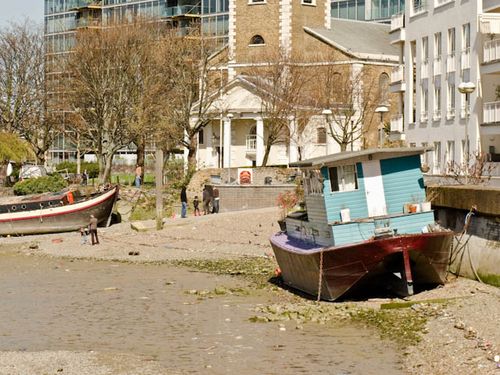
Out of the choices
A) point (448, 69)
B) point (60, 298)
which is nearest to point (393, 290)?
point (60, 298)

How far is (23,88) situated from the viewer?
8681 cm

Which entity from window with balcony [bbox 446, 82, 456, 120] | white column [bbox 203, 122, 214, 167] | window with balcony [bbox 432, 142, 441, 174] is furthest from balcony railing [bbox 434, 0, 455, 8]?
white column [bbox 203, 122, 214, 167]

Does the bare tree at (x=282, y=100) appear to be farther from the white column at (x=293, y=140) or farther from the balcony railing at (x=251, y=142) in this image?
the balcony railing at (x=251, y=142)

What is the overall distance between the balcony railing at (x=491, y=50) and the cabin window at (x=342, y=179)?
19.0m

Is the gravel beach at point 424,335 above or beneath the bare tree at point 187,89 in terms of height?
beneath

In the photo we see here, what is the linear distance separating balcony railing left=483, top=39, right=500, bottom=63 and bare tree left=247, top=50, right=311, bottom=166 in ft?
95.2

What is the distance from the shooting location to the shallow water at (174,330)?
21797 mm

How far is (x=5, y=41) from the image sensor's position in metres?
87.9

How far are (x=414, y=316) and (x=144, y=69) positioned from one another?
188 feet

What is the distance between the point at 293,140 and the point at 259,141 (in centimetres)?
256

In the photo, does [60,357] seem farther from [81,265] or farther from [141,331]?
[81,265]

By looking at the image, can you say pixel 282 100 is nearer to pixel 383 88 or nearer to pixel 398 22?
pixel 383 88

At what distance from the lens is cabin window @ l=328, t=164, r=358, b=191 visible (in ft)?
95.2

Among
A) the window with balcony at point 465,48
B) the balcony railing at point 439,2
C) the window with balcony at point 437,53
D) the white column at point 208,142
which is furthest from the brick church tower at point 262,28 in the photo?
the window with balcony at point 465,48
